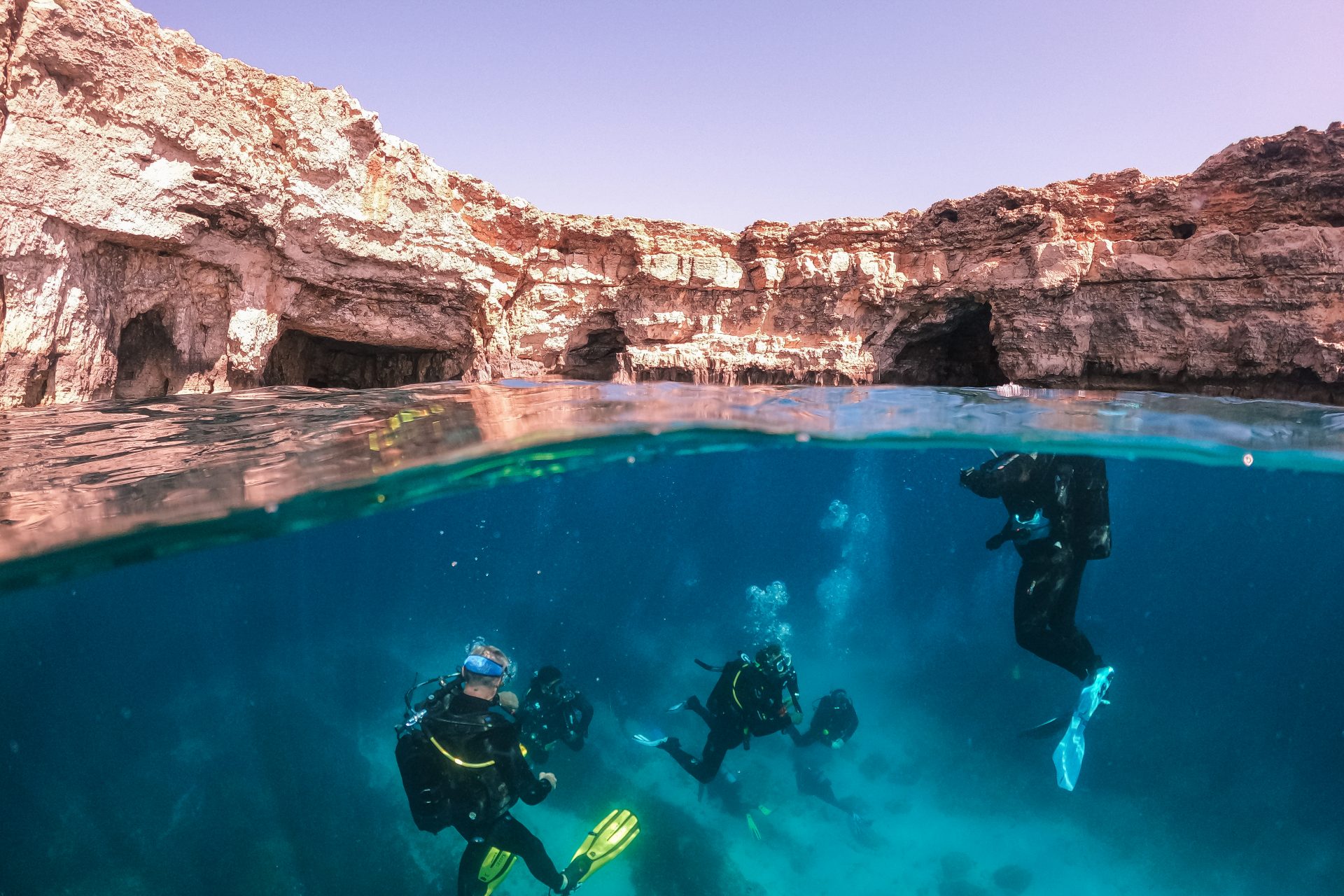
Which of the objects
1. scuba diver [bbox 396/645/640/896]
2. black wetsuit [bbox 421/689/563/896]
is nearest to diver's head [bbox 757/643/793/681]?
scuba diver [bbox 396/645/640/896]

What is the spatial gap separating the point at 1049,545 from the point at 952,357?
875 centimetres

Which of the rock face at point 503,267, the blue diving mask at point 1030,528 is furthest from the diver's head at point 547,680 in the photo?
the blue diving mask at point 1030,528

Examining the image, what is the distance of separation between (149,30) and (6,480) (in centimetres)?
685

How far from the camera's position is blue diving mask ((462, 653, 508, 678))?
6207 mm

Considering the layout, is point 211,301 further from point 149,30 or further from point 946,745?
point 946,745

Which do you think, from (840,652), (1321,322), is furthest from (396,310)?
(840,652)

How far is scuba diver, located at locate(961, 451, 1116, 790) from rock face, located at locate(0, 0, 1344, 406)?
4888 mm

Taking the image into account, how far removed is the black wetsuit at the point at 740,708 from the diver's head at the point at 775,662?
8 centimetres

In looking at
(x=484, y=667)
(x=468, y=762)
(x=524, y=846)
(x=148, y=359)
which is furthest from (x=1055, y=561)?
(x=148, y=359)

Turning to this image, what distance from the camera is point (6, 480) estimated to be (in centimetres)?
518

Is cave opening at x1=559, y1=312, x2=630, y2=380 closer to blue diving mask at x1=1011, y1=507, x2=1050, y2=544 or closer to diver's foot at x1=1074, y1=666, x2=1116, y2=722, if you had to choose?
blue diving mask at x1=1011, y1=507, x2=1050, y2=544

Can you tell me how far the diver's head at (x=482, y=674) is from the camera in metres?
6.22

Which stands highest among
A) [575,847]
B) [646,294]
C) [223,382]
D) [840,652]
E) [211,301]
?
[646,294]

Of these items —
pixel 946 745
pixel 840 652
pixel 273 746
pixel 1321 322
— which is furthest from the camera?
pixel 840 652
